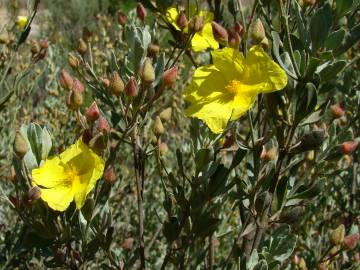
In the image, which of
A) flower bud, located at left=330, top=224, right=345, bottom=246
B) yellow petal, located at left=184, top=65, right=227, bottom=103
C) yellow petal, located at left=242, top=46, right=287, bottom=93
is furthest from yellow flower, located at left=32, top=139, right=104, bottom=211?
flower bud, located at left=330, top=224, right=345, bottom=246

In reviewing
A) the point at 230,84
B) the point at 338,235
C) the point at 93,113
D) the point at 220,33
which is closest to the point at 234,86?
the point at 230,84

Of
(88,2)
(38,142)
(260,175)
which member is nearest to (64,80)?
(38,142)

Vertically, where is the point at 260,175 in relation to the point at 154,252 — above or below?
above

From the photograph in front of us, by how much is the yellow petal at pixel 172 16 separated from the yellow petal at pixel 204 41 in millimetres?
90

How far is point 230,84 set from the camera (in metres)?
1.26

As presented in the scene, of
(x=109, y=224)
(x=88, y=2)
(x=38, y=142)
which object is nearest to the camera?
(x=38, y=142)

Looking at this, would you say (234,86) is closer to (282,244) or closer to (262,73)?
(262,73)

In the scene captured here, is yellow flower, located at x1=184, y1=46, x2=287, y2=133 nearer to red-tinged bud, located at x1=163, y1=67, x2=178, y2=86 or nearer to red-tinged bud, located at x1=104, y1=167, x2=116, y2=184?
red-tinged bud, located at x1=163, y1=67, x2=178, y2=86

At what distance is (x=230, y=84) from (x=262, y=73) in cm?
17

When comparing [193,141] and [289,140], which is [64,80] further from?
A: [289,140]

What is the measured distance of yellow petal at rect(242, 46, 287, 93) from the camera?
1.02 meters

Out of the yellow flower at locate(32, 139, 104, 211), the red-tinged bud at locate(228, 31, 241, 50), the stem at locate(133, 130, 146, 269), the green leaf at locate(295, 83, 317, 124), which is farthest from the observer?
the stem at locate(133, 130, 146, 269)

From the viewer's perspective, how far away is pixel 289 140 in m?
1.10

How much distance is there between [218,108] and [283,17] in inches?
10.4
